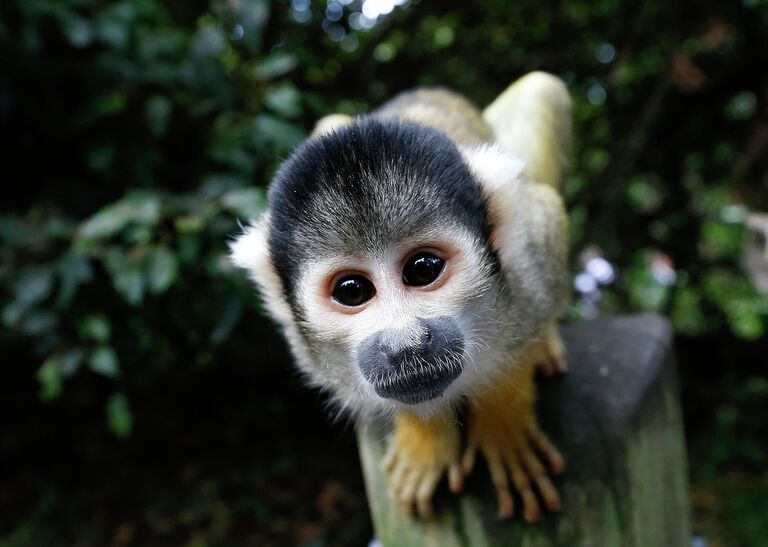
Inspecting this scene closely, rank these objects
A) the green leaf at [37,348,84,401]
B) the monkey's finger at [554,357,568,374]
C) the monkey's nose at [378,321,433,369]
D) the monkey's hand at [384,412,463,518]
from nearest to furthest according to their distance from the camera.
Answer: the monkey's nose at [378,321,433,369] < the monkey's hand at [384,412,463,518] < the monkey's finger at [554,357,568,374] < the green leaf at [37,348,84,401]

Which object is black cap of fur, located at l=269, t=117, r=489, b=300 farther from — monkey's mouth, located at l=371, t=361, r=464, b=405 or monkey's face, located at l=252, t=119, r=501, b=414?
monkey's mouth, located at l=371, t=361, r=464, b=405

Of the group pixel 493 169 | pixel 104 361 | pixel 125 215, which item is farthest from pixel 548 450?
pixel 104 361

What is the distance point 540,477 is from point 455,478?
0.63 ft

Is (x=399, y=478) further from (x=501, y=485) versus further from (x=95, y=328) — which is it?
(x=95, y=328)

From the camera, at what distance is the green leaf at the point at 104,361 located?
2156 mm

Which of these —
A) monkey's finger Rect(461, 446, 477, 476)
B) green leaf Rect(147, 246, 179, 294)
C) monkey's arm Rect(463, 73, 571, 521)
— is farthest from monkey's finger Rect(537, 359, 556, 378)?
green leaf Rect(147, 246, 179, 294)

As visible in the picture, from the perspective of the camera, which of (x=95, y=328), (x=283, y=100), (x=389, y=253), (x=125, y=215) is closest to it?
(x=389, y=253)

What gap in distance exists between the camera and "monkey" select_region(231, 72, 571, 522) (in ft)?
4.27

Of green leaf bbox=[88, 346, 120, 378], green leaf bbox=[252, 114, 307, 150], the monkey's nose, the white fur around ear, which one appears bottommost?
the monkey's nose

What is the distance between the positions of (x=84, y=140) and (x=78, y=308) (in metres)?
0.68

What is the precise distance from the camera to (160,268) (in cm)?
202

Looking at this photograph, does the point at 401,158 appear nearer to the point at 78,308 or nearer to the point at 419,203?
the point at 419,203

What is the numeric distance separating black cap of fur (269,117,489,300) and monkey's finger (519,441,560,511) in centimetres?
57

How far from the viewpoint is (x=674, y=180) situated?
14.2 feet
